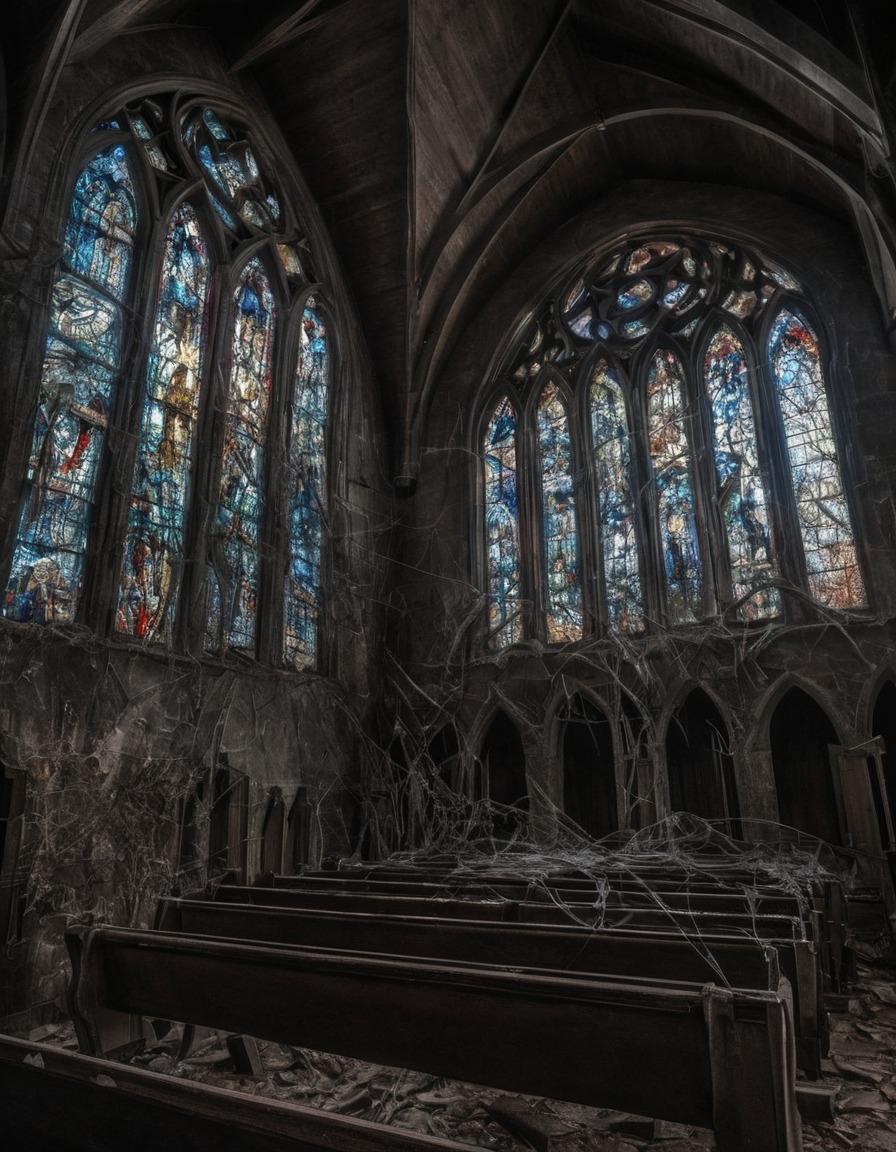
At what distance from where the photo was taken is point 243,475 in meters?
10.1

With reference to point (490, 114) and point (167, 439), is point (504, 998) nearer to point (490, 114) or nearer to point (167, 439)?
point (167, 439)

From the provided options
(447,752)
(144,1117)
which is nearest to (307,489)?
(447,752)

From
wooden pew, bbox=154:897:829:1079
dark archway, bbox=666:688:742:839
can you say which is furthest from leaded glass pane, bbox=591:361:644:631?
wooden pew, bbox=154:897:829:1079

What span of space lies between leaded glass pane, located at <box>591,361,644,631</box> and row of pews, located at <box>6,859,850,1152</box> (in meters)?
6.63

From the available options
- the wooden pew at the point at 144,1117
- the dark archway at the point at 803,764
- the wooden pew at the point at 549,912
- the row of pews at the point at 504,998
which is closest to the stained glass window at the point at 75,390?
the wooden pew at the point at 549,912

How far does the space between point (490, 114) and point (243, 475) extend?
6.97 m

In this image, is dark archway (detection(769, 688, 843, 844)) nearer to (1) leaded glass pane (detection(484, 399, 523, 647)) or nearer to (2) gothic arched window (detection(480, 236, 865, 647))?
(2) gothic arched window (detection(480, 236, 865, 647))

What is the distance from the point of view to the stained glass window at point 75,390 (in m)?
7.32

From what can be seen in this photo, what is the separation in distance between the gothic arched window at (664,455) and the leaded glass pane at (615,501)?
0.02 metres

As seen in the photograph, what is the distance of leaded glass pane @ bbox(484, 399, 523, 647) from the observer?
11.9 metres

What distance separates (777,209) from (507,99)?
4.40 metres

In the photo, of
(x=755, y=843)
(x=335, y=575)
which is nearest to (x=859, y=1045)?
(x=755, y=843)

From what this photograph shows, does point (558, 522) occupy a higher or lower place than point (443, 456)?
lower

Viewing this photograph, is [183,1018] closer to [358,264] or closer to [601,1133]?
[601,1133]
